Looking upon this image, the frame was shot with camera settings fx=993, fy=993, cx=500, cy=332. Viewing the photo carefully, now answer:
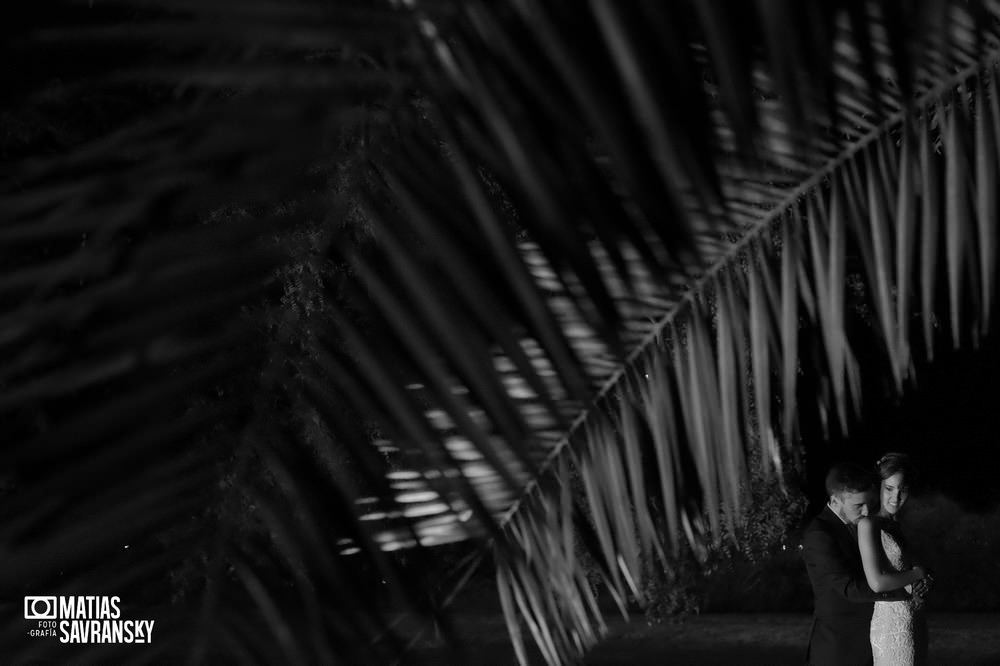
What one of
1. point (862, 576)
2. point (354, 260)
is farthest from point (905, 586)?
point (354, 260)

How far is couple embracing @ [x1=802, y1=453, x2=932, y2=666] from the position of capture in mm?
2779

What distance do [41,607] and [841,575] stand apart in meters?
2.73

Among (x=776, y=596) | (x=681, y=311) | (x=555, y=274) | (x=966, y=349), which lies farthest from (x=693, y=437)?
(x=776, y=596)

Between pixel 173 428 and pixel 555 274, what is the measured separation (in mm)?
170

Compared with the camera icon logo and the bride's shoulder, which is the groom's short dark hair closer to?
the bride's shoulder

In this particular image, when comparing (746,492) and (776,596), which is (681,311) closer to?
(746,492)

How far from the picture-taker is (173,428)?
37 centimetres

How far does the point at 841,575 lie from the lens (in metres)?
2.79

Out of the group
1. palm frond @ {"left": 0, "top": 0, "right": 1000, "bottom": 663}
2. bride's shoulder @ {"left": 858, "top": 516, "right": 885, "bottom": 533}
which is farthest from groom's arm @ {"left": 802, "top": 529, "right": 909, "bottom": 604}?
palm frond @ {"left": 0, "top": 0, "right": 1000, "bottom": 663}

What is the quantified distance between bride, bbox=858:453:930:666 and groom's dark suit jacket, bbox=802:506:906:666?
5 cm

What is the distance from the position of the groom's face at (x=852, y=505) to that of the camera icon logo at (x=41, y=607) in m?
2.71

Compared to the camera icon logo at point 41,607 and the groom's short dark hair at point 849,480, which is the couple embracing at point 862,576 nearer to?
the groom's short dark hair at point 849,480

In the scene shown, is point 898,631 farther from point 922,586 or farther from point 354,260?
point 354,260

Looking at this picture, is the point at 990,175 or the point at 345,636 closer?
the point at 345,636
